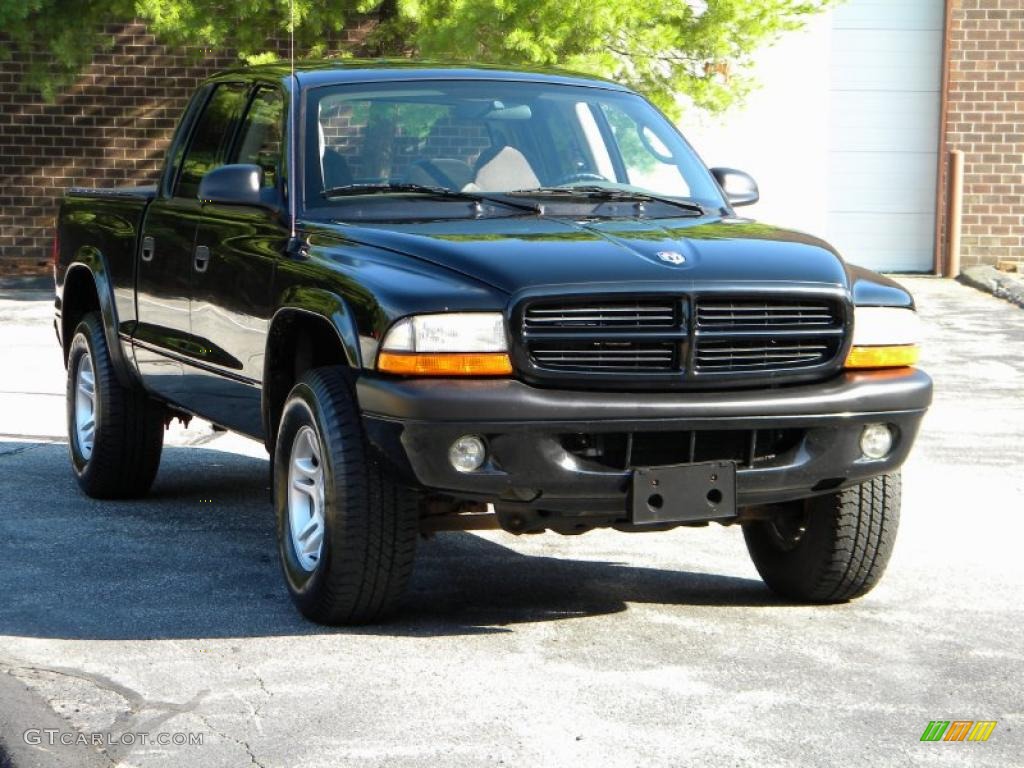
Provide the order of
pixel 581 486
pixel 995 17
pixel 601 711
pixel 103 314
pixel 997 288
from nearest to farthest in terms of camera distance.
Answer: pixel 601 711 → pixel 581 486 → pixel 103 314 → pixel 997 288 → pixel 995 17

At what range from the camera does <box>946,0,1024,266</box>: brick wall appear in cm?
2103

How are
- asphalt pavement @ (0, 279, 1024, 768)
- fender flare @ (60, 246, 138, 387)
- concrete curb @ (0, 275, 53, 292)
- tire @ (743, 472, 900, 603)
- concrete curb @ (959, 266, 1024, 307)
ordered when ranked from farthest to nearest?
1. concrete curb @ (0, 275, 53, 292)
2. concrete curb @ (959, 266, 1024, 307)
3. fender flare @ (60, 246, 138, 387)
4. tire @ (743, 472, 900, 603)
5. asphalt pavement @ (0, 279, 1024, 768)

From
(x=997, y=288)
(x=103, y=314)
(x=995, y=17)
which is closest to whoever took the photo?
(x=103, y=314)

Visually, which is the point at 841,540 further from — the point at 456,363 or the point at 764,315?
the point at 456,363

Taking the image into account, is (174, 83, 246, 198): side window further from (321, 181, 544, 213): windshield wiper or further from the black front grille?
the black front grille

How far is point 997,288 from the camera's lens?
63.6ft

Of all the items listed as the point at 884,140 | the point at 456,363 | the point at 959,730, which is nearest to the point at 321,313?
the point at 456,363

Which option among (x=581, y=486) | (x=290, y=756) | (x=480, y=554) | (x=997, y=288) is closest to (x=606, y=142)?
(x=480, y=554)

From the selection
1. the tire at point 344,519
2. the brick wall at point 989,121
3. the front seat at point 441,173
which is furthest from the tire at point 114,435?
the brick wall at point 989,121

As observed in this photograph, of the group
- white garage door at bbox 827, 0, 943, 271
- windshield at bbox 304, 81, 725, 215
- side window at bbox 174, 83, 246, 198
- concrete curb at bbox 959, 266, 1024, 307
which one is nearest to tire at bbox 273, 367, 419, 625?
windshield at bbox 304, 81, 725, 215

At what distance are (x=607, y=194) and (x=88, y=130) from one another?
1548 centimetres

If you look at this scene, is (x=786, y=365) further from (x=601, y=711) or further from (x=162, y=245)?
(x=162, y=245)

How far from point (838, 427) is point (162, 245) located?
3184mm

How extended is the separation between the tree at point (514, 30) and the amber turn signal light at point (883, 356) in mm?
9881
